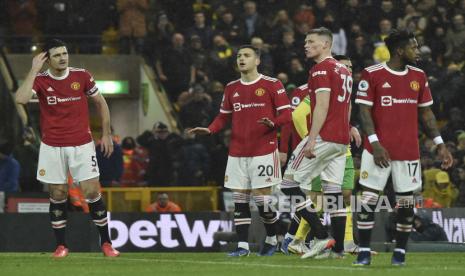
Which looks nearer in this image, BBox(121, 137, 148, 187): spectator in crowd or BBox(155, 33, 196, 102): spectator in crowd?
BBox(121, 137, 148, 187): spectator in crowd

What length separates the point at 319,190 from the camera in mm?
16938

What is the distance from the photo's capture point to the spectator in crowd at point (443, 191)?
23578mm

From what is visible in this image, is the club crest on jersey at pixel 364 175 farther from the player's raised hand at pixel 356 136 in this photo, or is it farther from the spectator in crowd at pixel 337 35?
the spectator in crowd at pixel 337 35

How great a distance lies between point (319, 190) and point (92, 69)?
14569 millimetres

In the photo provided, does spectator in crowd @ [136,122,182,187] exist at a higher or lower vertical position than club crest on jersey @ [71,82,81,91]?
lower

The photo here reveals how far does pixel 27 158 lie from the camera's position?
25.2 meters

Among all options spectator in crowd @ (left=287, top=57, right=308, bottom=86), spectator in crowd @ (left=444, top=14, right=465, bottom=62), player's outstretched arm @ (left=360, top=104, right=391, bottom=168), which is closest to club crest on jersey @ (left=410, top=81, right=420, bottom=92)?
player's outstretched arm @ (left=360, top=104, right=391, bottom=168)

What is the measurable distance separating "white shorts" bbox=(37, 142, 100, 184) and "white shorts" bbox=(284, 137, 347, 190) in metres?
2.74

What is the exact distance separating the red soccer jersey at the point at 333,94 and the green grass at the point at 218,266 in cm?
147

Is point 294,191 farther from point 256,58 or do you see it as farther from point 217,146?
point 217,146

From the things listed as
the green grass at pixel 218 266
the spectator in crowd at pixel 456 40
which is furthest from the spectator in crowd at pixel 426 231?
the spectator in crowd at pixel 456 40

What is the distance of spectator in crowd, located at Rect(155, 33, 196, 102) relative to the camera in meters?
29.1

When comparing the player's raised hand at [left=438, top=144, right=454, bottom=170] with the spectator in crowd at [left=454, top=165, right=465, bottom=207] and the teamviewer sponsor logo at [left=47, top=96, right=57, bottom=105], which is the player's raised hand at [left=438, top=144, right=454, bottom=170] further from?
the spectator in crowd at [left=454, top=165, right=465, bottom=207]

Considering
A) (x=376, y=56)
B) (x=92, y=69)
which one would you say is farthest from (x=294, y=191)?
(x=92, y=69)
